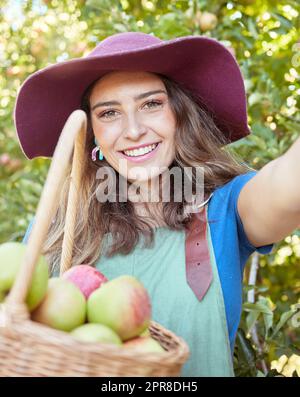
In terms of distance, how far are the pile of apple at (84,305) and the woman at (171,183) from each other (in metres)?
0.41

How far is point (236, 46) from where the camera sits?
245 centimetres

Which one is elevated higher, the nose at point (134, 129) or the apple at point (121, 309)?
the nose at point (134, 129)

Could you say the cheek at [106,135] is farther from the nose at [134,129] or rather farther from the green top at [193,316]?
the green top at [193,316]

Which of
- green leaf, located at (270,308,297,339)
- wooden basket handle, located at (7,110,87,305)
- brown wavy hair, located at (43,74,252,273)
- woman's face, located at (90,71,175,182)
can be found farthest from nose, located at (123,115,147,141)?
green leaf, located at (270,308,297,339)

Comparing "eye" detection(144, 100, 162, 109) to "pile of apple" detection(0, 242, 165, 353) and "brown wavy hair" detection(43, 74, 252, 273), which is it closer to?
"brown wavy hair" detection(43, 74, 252, 273)

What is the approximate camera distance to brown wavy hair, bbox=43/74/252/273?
1517 millimetres

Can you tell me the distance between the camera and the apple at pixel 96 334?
867mm

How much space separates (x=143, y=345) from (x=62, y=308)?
0.44 ft

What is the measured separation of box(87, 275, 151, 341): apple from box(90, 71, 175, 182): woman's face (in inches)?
22.3

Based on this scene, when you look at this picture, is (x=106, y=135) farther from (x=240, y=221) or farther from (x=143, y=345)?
(x=143, y=345)

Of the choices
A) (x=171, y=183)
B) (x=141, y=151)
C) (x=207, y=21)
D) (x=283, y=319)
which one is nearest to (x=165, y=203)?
(x=171, y=183)

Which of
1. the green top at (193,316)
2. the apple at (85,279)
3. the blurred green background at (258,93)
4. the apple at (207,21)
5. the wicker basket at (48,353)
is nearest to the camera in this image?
the wicker basket at (48,353)

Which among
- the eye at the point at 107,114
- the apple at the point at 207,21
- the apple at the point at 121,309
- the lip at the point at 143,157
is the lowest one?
the apple at the point at 121,309

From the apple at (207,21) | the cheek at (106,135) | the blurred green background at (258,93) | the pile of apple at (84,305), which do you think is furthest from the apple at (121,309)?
the apple at (207,21)
